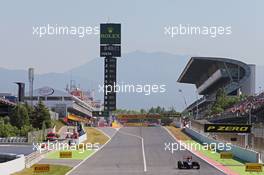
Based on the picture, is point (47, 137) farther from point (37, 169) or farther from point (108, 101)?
point (37, 169)

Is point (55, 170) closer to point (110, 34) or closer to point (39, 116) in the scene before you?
point (39, 116)

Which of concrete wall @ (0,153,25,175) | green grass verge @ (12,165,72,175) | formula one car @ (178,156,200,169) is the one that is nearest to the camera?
concrete wall @ (0,153,25,175)

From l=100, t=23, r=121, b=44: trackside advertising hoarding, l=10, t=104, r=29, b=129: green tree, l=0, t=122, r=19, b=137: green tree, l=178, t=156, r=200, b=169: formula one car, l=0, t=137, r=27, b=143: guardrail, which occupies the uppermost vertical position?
l=100, t=23, r=121, b=44: trackside advertising hoarding

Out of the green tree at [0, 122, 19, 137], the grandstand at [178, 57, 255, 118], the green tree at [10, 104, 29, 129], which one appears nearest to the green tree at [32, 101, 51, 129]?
the green tree at [10, 104, 29, 129]

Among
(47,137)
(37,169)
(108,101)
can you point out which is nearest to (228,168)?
(37,169)

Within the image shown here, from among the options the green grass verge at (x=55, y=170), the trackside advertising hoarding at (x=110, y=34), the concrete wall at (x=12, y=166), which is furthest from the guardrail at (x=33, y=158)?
the trackside advertising hoarding at (x=110, y=34)

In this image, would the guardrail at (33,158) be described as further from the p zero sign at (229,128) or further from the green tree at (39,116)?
the green tree at (39,116)

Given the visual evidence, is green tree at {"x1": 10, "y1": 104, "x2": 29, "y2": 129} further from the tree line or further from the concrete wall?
the concrete wall

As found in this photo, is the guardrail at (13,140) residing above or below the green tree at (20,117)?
below

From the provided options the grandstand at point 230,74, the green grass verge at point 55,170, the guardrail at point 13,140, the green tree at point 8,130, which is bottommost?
the green grass verge at point 55,170

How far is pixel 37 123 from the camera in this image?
106 m

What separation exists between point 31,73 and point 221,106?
136 feet

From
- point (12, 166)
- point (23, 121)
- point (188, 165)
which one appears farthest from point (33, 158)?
point (23, 121)

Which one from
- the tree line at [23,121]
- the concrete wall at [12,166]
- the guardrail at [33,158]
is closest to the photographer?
the concrete wall at [12,166]
